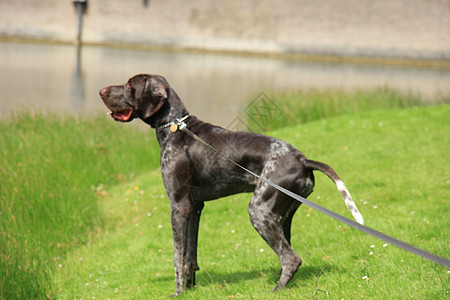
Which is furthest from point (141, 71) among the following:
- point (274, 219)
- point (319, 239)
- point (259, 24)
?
point (274, 219)

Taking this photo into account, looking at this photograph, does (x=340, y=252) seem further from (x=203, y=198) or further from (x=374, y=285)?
(x=203, y=198)

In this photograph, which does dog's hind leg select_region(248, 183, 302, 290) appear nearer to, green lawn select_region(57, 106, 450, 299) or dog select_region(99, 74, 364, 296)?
dog select_region(99, 74, 364, 296)

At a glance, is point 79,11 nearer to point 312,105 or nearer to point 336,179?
point 312,105

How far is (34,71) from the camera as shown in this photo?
3375 cm

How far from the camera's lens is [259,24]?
62.8 metres

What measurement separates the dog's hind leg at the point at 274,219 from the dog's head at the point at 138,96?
4.57 ft

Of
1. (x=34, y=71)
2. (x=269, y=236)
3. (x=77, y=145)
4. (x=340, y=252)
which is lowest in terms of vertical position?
(x=34, y=71)

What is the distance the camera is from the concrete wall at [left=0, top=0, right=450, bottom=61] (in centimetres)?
6097

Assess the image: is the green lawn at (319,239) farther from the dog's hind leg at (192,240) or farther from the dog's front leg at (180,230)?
the dog's front leg at (180,230)

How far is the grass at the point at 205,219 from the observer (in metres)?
5.96

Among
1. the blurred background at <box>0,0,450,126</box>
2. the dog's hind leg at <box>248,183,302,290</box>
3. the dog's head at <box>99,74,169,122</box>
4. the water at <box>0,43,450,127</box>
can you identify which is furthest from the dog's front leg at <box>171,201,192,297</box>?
the blurred background at <box>0,0,450,126</box>

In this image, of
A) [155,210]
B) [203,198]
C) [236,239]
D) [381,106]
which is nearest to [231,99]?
[381,106]

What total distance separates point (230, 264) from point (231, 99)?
70.5 feet

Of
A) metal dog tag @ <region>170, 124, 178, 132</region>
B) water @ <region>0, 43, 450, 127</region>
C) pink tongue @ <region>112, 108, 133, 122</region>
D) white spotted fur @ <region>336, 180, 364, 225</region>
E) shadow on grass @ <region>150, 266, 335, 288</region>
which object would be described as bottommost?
water @ <region>0, 43, 450, 127</region>
